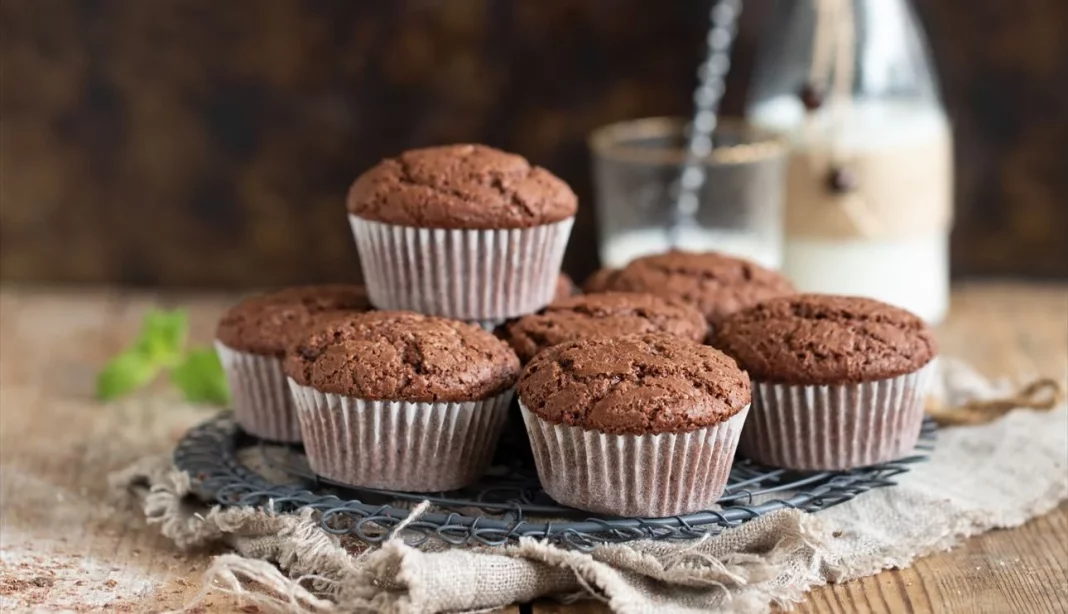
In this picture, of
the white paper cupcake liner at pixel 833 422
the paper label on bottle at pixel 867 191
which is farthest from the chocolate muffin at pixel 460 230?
the paper label on bottle at pixel 867 191

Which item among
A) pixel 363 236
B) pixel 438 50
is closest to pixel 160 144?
pixel 438 50

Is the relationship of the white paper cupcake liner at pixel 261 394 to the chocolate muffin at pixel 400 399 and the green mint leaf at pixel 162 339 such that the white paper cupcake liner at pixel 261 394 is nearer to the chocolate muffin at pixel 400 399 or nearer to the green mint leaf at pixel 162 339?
the chocolate muffin at pixel 400 399

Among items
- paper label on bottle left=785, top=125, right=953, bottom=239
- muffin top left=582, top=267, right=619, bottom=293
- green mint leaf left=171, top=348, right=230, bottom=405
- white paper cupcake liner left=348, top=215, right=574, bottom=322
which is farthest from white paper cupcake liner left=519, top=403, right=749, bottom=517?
paper label on bottle left=785, top=125, right=953, bottom=239

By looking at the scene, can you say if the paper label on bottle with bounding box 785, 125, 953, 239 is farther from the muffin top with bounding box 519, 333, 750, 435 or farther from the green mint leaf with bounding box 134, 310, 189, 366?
the green mint leaf with bounding box 134, 310, 189, 366

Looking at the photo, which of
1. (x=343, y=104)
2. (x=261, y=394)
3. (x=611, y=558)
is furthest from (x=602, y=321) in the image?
(x=343, y=104)

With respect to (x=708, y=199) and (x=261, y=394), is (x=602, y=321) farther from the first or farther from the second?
(x=708, y=199)

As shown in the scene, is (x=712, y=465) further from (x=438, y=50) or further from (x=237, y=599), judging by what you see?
(x=438, y=50)
